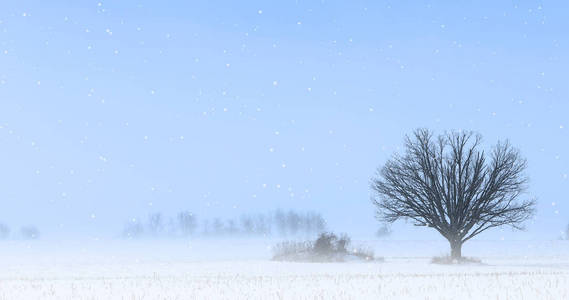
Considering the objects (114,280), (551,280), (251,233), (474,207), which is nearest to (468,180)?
(474,207)

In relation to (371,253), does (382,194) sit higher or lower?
higher

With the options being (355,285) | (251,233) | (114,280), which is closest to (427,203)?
(355,285)

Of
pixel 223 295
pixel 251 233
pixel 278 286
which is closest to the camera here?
pixel 223 295

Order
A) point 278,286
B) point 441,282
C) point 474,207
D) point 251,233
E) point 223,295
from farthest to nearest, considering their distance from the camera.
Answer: point 251,233
point 474,207
point 441,282
point 278,286
point 223,295

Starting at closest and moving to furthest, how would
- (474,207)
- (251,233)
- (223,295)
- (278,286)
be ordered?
(223,295), (278,286), (474,207), (251,233)

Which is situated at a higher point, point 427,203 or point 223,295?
point 427,203

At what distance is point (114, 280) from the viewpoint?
2992cm

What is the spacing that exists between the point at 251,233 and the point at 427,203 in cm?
14069

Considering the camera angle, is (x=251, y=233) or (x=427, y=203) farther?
(x=251, y=233)

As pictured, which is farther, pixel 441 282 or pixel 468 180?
pixel 468 180

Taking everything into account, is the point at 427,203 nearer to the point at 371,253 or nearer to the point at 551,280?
the point at 371,253

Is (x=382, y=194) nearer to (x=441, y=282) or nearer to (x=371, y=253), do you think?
(x=371, y=253)

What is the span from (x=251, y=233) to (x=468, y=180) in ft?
464

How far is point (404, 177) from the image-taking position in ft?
157
